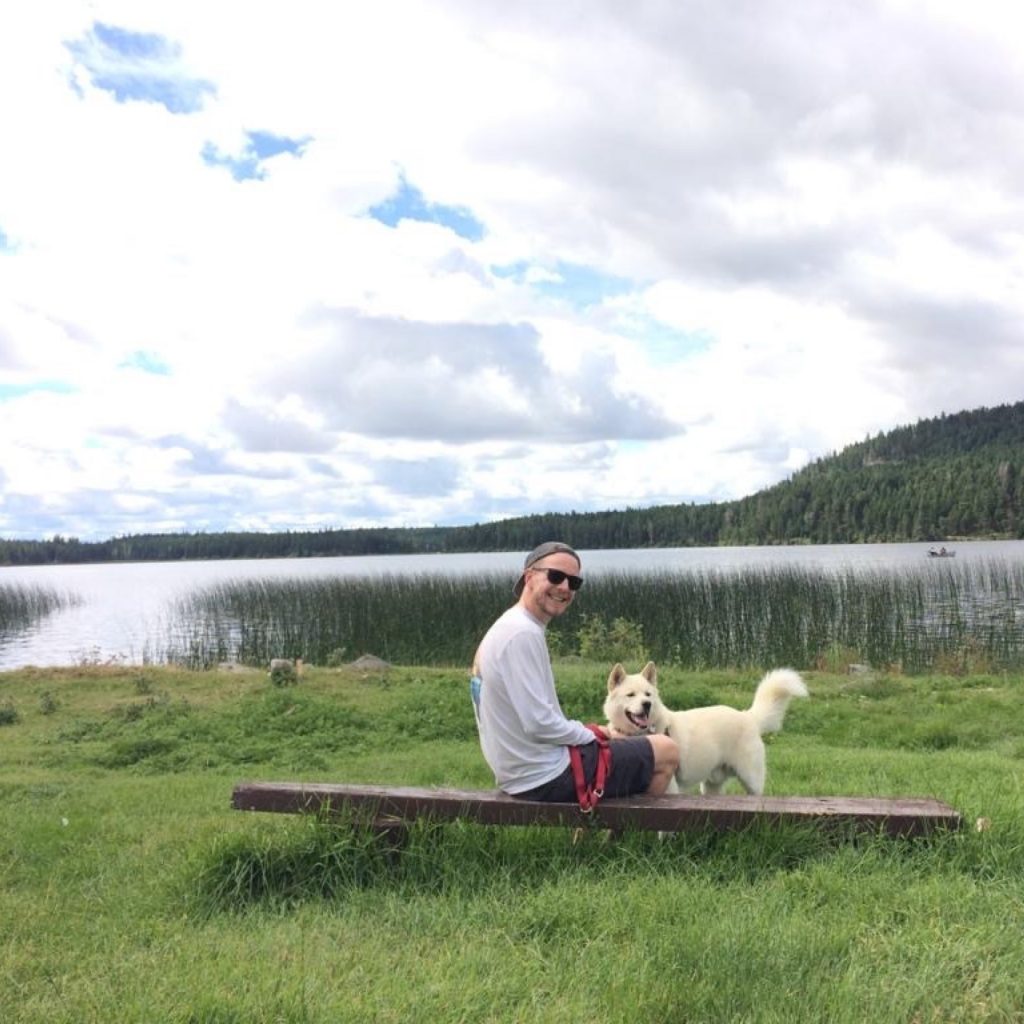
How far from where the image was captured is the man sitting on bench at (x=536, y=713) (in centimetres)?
361

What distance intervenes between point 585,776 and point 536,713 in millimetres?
405

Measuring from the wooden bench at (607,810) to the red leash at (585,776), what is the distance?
0.17ft

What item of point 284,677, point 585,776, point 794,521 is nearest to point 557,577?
point 585,776

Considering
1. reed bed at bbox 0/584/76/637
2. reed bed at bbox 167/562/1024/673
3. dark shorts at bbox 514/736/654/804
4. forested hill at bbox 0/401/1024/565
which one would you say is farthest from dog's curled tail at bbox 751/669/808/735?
forested hill at bbox 0/401/1024/565

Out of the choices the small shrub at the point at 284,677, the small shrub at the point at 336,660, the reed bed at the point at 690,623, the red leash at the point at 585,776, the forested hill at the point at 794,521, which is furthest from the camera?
the forested hill at the point at 794,521

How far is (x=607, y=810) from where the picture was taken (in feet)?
12.0

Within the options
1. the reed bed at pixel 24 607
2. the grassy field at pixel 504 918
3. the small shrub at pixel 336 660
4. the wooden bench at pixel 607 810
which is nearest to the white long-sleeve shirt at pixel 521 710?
the wooden bench at pixel 607 810

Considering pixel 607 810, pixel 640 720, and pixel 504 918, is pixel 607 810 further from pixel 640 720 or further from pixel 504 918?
pixel 640 720

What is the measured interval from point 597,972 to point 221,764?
595 centimetres

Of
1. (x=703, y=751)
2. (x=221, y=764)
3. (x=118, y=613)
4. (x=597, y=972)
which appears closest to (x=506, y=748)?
(x=597, y=972)

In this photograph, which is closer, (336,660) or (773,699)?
(773,699)

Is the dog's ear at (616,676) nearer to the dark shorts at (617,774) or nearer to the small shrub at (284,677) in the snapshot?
the dark shorts at (617,774)

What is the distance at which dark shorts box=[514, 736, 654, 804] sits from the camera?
375 centimetres

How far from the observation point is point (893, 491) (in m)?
104
